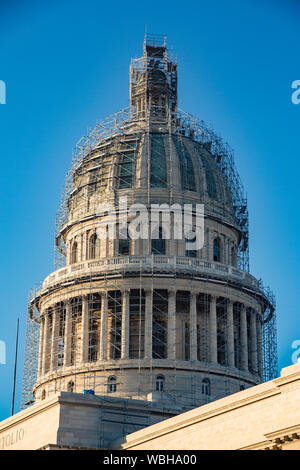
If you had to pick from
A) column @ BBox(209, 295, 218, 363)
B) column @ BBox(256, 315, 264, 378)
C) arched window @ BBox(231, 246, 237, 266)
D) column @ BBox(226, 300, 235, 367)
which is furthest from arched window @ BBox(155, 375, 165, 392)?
arched window @ BBox(231, 246, 237, 266)

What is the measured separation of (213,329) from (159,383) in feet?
22.4

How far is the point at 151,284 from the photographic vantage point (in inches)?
3162

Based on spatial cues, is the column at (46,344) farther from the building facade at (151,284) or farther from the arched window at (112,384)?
the arched window at (112,384)

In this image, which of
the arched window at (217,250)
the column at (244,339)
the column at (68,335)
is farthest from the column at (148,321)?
the arched window at (217,250)

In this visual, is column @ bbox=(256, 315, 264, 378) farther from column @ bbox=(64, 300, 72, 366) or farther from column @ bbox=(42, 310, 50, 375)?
column @ bbox=(42, 310, 50, 375)

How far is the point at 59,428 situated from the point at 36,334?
27038mm

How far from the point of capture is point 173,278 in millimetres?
80438

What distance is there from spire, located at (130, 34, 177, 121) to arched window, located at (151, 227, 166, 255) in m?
13.9

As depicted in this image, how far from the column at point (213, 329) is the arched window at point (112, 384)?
8183 mm

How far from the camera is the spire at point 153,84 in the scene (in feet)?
314

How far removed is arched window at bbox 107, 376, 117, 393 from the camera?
252ft

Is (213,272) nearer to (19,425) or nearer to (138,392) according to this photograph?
(138,392)
